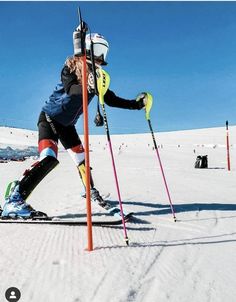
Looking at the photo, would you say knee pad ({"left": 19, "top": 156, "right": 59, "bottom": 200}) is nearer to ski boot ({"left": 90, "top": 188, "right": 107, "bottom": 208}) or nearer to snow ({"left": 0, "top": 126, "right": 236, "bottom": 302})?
snow ({"left": 0, "top": 126, "right": 236, "bottom": 302})

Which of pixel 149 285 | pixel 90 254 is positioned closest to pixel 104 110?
pixel 90 254

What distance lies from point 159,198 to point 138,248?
3.46 meters

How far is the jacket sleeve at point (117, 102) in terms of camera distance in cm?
534

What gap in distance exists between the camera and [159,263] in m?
3.31

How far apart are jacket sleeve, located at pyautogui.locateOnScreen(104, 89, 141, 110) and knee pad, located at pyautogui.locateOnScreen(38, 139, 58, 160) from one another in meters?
0.86

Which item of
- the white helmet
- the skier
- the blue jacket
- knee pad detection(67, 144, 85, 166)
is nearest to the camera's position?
the white helmet

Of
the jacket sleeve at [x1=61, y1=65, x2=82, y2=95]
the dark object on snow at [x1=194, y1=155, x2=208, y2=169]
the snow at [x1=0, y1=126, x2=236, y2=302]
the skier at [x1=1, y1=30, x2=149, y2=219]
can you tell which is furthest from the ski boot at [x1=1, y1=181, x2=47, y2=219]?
the dark object on snow at [x1=194, y1=155, x2=208, y2=169]

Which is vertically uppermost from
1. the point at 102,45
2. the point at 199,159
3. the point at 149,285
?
the point at 102,45

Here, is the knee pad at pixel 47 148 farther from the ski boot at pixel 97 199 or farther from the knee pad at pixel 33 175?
the ski boot at pixel 97 199

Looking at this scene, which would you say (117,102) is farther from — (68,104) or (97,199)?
(97,199)

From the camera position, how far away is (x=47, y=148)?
212 inches

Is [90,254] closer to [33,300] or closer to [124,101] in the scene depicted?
[33,300]

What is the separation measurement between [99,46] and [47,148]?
57.0 inches

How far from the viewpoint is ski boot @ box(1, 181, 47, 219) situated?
502 cm
